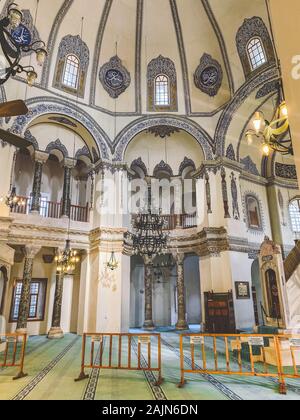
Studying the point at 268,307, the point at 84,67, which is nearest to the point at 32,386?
the point at 268,307

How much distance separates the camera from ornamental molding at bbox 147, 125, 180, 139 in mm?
13758

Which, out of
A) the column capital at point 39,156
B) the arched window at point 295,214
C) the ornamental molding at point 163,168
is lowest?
the arched window at point 295,214

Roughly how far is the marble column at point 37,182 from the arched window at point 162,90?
19.8 ft

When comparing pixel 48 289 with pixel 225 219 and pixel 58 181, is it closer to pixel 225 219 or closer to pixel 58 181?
pixel 58 181

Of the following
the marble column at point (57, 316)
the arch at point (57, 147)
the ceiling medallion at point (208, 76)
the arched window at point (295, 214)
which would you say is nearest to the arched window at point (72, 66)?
the arch at point (57, 147)

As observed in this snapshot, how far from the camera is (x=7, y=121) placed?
1044 cm

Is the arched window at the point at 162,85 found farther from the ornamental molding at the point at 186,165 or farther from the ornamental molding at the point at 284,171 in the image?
the ornamental molding at the point at 284,171

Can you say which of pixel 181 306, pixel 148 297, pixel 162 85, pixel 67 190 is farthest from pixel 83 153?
pixel 181 306

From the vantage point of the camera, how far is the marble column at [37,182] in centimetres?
1153

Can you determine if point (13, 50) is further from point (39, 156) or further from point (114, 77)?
point (114, 77)

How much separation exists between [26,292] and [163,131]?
9.56 meters

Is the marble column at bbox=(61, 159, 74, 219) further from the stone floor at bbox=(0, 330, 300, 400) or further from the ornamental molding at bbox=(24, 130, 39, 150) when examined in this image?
the stone floor at bbox=(0, 330, 300, 400)

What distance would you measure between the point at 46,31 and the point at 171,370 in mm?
12998

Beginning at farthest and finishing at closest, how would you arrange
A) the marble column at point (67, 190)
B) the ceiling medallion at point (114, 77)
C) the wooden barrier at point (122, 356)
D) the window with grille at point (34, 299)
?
the ceiling medallion at point (114, 77), the marble column at point (67, 190), the window with grille at point (34, 299), the wooden barrier at point (122, 356)
